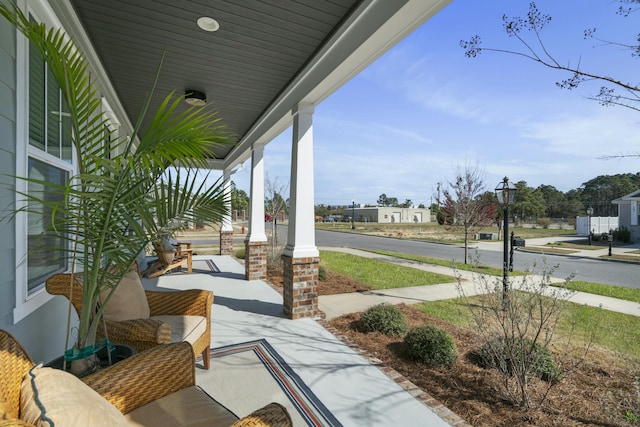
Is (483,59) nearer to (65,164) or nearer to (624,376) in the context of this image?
(624,376)

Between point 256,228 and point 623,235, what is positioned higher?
point 256,228

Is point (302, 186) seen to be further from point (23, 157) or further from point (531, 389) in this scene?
point (531, 389)

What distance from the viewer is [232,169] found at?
8945 mm

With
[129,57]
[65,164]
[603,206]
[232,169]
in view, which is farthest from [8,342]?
[603,206]

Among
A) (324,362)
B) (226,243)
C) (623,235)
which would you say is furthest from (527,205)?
(324,362)

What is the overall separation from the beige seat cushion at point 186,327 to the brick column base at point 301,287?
1.44 metres

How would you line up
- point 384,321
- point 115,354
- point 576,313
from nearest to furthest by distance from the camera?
point 115,354, point 384,321, point 576,313

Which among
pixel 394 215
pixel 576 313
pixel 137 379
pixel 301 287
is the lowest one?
pixel 576 313

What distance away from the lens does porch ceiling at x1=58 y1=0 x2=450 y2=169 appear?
253cm

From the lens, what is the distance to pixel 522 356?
232 cm

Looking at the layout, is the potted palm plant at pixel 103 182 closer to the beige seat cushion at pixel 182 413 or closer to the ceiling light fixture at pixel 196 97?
the beige seat cushion at pixel 182 413

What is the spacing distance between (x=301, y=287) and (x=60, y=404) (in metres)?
3.13

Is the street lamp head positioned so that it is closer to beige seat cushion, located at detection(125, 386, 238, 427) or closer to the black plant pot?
beige seat cushion, located at detection(125, 386, 238, 427)

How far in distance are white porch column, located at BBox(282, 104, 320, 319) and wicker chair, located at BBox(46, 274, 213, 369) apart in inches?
55.1
